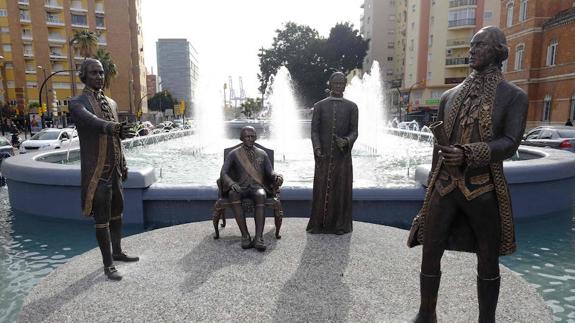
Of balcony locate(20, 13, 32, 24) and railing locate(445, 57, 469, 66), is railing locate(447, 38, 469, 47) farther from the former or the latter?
balcony locate(20, 13, 32, 24)

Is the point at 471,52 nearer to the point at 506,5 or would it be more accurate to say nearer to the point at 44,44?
the point at 506,5

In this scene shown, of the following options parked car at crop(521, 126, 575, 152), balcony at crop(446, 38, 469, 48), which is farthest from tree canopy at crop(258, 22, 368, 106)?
parked car at crop(521, 126, 575, 152)

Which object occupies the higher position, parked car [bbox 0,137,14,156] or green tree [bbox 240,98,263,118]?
green tree [bbox 240,98,263,118]

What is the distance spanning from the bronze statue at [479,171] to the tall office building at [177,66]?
10197 cm

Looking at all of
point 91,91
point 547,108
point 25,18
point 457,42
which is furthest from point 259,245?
point 25,18

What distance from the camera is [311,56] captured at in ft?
145

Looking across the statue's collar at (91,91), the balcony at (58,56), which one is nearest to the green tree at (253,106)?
the balcony at (58,56)

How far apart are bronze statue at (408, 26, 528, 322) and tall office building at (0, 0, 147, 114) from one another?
49045 mm

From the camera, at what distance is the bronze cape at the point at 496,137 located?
2346 mm

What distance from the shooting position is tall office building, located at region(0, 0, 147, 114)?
4556cm

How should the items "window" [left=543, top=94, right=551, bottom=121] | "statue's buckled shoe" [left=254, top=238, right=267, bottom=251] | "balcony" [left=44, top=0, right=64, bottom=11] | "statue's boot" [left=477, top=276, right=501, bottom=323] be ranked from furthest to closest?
1. "balcony" [left=44, top=0, right=64, bottom=11]
2. "window" [left=543, top=94, right=551, bottom=121]
3. "statue's buckled shoe" [left=254, top=238, right=267, bottom=251]
4. "statue's boot" [left=477, top=276, right=501, bottom=323]

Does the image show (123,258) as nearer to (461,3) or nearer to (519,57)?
(519,57)

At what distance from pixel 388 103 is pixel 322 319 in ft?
189

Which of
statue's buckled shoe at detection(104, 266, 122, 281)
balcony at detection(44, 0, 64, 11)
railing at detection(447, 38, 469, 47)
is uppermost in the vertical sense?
balcony at detection(44, 0, 64, 11)
